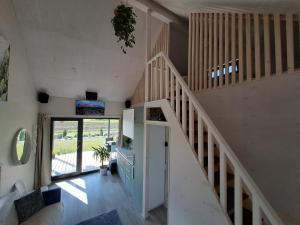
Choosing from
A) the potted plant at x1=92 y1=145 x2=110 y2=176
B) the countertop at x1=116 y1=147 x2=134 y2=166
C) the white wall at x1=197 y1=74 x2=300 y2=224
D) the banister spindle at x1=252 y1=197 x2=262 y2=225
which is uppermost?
the white wall at x1=197 y1=74 x2=300 y2=224

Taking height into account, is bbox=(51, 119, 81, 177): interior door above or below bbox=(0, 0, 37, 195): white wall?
below

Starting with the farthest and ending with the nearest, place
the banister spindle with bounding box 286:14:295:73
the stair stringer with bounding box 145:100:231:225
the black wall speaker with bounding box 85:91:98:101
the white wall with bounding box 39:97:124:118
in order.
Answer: the black wall speaker with bounding box 85:91:98:101 < the white wall with bounding box 39:97:124:118 < the banister spindle with bounding box 286:14:295:73 < the stair stringer with bounding box 145:100:231:225

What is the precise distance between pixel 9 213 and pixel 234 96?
3.44 metres

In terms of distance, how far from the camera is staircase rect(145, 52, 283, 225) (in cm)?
112

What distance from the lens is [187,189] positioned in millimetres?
1797

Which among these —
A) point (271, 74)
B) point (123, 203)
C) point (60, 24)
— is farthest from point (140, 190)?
point (60, 24)

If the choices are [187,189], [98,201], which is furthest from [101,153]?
[187,189]

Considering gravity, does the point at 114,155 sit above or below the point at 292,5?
A: below

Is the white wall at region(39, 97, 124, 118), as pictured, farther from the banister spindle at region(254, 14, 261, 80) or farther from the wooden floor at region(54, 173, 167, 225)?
the banister spindle at region(254, 14, 261, 80)

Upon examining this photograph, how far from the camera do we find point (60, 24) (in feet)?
9.57

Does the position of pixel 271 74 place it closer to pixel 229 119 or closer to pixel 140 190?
pixel 229 119

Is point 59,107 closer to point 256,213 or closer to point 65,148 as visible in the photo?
point 65,148

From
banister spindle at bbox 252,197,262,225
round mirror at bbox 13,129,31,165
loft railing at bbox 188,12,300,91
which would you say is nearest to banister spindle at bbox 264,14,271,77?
loft railing at bbox 188,12,300,91

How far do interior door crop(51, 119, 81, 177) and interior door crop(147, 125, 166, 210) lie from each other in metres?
3.11
